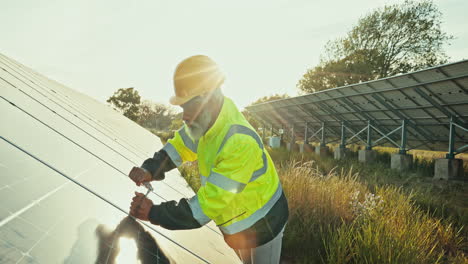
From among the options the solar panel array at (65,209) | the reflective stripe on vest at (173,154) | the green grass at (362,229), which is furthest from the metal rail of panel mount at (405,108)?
the solar panel array at (65,209)

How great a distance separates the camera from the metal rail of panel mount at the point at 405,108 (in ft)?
31.0

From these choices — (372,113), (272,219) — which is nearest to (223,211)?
(272,219)

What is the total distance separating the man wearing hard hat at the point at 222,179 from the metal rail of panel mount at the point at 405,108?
8723 mm

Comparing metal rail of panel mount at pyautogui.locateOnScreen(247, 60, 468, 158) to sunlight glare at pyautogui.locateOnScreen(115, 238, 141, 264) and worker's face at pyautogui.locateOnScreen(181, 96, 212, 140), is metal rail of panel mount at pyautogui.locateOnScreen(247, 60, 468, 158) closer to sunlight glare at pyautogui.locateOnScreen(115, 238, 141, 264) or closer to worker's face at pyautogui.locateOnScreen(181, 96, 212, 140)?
worker's face at pyautogui.locateOnScreen(181, 96, 212, 140)

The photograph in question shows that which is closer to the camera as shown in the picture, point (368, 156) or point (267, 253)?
point (267, 253)

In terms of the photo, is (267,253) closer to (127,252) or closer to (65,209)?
(127,252)

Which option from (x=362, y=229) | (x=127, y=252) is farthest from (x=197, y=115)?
(x=362, y=229)

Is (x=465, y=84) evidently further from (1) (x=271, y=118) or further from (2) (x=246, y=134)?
A: (1) (x=271, y=118)

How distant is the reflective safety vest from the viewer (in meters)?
1.73

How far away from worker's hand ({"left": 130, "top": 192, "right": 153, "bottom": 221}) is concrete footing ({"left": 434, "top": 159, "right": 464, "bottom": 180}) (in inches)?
433

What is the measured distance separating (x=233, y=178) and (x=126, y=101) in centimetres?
5270

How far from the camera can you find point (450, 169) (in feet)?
32.3

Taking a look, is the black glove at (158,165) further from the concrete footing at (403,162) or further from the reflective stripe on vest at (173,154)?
the concrete footing at (403,162)

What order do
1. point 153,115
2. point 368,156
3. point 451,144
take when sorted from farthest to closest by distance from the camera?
point 153,115, point 368,156, point 451,144
